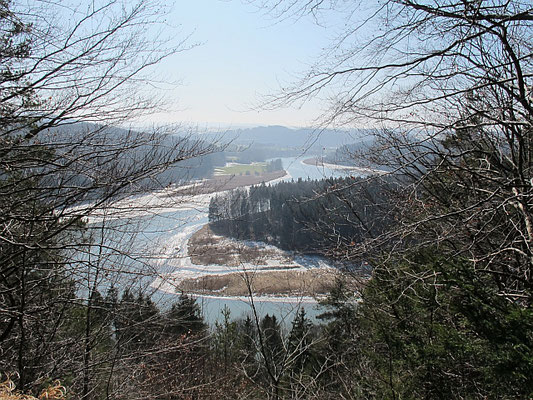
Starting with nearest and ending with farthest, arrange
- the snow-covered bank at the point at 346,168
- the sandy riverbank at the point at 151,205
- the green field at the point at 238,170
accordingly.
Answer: the sandy riverbank at the point at 151,205 < the snow-covered bank at the point at 346,168 < the green field at the point at 238,170

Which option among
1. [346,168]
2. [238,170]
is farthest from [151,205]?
[238,170]

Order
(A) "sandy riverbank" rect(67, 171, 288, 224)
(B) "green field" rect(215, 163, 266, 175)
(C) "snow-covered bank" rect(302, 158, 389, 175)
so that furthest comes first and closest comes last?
(B) "green field" rect(215, 163, 266, 175) → (C) "snow-covered bank" rect(302, 158, 389, 175) → (A) "sandy riverbank" rect(67, 171, 288, 224)

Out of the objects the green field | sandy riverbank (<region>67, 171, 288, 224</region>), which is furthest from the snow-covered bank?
sandy riverbank (<region>67, 171, 288, 224</region>)

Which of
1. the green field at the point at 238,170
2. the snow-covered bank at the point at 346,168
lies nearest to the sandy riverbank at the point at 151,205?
the green field at the point at 238,170

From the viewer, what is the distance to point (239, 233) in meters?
5.21

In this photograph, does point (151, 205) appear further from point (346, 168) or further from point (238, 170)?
point (238, 170)

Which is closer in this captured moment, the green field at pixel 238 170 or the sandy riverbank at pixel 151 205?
the sandy riverbank at pixel 151 205

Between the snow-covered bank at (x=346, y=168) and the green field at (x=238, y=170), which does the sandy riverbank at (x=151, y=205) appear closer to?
the green field at (x=238, y=170)

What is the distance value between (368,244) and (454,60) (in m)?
1.77

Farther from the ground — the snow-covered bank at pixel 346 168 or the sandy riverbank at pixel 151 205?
the snow-covered bank at pixel 346 168

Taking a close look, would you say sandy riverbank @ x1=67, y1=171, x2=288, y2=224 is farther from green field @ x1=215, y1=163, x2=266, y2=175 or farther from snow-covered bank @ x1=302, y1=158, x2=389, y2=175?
snow-covered bank @ x1=302, y1=158, x2=389, y2=175

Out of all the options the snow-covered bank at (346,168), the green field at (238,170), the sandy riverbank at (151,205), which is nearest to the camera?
the sandy riverbank at (151,205)

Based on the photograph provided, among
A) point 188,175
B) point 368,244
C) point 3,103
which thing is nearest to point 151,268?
point 188,175

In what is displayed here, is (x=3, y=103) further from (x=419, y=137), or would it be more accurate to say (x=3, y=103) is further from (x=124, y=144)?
(x=419, y=137)
